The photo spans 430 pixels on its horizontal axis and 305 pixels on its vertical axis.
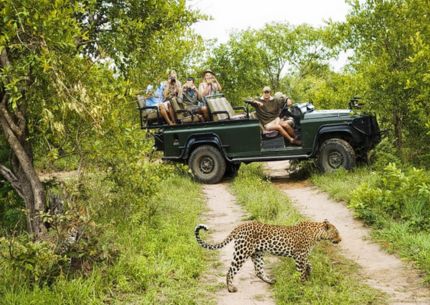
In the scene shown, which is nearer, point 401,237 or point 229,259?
point 229,259

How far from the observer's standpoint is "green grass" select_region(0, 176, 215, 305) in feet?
18.7

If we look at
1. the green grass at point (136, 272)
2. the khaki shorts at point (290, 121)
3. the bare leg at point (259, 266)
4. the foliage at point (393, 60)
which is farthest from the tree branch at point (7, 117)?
the khaki shorts at point (290, 121)

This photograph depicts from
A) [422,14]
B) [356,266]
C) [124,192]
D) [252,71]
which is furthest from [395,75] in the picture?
[252,71]

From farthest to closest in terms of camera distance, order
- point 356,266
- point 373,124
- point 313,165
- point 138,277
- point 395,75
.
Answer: point 313,165
point 373,124
point 395,75
point 356,266
point 138,277

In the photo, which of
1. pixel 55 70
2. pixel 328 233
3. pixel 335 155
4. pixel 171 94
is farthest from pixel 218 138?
pixel 55 70

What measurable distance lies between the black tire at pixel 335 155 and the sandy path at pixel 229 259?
2.13m

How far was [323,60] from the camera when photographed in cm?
3503

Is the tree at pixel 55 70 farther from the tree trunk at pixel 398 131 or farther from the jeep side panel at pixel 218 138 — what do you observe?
the jeep side panel at pixel 218 138

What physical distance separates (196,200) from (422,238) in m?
4.78

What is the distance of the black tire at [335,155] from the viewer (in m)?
12.5

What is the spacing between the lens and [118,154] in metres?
7.46

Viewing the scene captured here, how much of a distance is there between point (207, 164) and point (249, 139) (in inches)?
46.1

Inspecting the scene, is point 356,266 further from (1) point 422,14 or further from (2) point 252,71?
(2) point 252,71

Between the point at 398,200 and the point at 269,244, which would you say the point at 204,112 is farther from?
the point at 269,244
